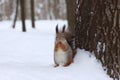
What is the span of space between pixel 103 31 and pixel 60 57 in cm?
81

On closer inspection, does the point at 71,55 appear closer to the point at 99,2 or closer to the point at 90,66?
the point at 90,66

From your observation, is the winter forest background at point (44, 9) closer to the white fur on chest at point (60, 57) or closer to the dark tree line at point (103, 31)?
the white fur on chest at point (60, 57)

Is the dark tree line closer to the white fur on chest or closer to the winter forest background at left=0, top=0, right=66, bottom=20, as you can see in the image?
the white fur on chest

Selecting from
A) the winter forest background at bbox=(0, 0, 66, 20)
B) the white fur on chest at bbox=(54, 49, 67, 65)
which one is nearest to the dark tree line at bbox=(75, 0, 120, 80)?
the white fur on chest at bbox=(54, 49, 67, 65)

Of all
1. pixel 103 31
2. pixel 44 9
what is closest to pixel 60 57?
pixel 103 31

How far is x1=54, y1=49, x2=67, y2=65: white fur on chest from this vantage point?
531 cm

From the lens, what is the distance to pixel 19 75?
16.6ft

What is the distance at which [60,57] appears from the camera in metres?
5.35

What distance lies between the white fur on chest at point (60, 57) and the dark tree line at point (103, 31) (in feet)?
1.06

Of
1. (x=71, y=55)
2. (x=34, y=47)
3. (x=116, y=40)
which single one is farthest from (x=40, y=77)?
(x=34, y=47)

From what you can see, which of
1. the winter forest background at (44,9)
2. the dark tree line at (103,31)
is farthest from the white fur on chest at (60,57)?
the winter forest background at (44,9)

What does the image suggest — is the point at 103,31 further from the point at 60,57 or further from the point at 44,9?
the point at 44,9

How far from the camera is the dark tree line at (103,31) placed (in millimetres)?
4727

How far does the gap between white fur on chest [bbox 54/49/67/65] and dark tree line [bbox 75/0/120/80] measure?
322 millimetres
